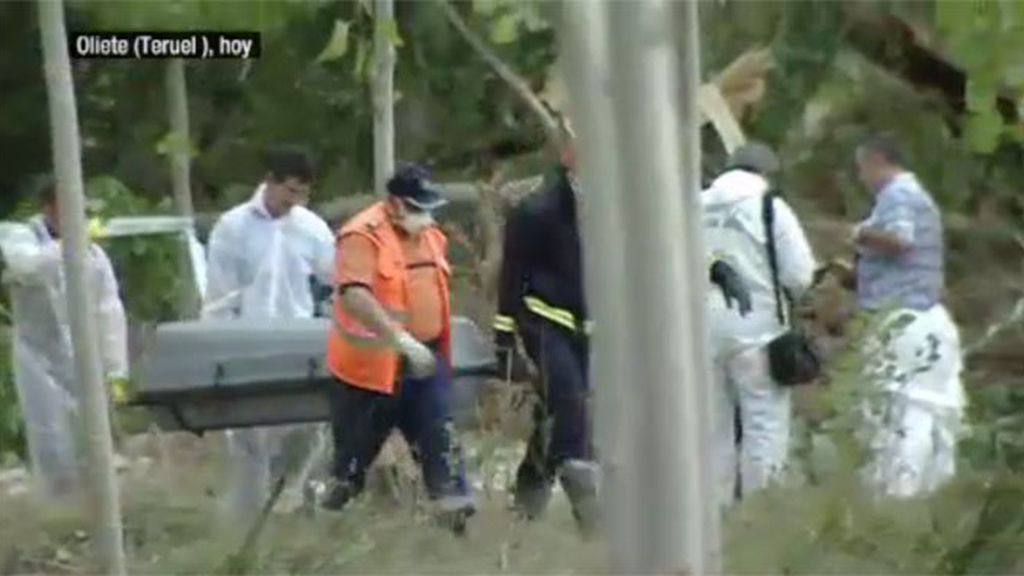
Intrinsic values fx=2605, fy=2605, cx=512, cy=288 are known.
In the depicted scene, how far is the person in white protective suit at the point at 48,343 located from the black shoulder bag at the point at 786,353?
90.5 inches

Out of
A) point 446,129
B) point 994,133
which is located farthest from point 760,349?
point 446,129

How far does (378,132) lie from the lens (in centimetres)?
1000

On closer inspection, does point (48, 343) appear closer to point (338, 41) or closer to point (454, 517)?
point (338, 41)

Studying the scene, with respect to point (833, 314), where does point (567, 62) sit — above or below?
above

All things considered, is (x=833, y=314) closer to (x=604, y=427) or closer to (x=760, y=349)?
(x=760, y=349)

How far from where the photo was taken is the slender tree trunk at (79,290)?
245 inches

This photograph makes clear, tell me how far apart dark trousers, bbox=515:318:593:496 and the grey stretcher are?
32 centimetres

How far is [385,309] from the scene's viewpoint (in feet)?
27.1

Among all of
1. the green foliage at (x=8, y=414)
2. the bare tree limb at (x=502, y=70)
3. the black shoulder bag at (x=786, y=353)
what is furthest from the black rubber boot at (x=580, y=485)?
the bare tree limb at (x=502, y=70)

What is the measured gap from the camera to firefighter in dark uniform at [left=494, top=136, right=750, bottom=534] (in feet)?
27.4

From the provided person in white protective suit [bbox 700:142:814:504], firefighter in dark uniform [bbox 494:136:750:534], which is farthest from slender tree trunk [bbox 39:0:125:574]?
person in white protective suit [bbox 700:142:814:504]

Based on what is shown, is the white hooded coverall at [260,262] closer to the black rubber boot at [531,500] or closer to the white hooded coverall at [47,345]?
the white hooded coverall at [47,345]

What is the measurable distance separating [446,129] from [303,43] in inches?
183

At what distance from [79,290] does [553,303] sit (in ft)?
7.42
